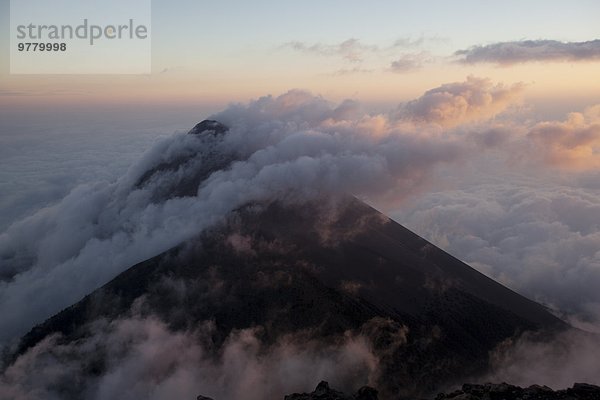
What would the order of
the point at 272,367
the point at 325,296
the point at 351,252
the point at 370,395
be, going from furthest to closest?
1. the point at 351,252
2. the point at 325,296
3. the point at 272,367
4. the point at 370,395

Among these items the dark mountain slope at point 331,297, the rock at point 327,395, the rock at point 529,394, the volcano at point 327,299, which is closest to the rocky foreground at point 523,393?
the rock at point 529,394

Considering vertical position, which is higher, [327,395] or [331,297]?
[327,395]

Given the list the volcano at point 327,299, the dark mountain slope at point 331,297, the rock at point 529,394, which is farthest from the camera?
the dark mountain slope at point 331,297

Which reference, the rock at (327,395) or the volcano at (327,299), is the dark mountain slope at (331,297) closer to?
the volcano at (327,299)

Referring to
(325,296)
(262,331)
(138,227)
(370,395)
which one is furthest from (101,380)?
(138,227)

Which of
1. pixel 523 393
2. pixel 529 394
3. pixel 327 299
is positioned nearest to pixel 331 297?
pixel 327 299

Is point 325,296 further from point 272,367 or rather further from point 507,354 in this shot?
point 507,354

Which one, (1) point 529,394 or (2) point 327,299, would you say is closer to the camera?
(1) point 529,394

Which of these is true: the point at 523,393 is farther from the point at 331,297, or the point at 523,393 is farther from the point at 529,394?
the point at 331,297

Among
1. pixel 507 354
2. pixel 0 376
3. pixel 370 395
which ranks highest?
pixel 370 395
